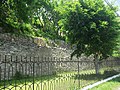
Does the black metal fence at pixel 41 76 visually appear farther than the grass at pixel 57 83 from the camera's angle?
No

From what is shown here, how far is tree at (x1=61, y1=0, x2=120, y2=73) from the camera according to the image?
12.2m

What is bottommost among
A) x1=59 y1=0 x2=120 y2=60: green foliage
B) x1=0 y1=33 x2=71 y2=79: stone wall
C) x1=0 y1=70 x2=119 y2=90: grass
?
x1=0 y1=70 x2=119 y2=90: grass

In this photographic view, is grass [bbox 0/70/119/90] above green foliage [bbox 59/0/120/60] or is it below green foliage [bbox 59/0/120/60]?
below

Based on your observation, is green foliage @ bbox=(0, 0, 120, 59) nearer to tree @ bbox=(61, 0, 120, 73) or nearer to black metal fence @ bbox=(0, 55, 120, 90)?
tree @ bbox=(61, 0, 120, 73)

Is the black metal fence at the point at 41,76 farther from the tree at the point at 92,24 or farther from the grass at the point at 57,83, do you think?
the tree at the point at 92,24

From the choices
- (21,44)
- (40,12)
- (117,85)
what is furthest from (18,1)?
(40,12)

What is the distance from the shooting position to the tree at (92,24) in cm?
1220

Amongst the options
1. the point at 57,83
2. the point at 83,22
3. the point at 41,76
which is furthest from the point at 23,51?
the point at 41,76

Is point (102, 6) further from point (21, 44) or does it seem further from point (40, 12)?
point (40, 12)

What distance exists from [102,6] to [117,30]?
149 cm

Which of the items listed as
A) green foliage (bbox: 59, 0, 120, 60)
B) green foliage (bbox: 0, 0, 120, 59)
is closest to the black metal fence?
green foliage (bbox: 0, 0, 120, 59)

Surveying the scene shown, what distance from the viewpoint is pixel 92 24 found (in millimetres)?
11922

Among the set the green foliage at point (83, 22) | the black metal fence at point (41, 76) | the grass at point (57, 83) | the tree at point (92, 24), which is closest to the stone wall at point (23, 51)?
the black metal fence at point (41, 76)

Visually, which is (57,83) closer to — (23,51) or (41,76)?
(41,76)
